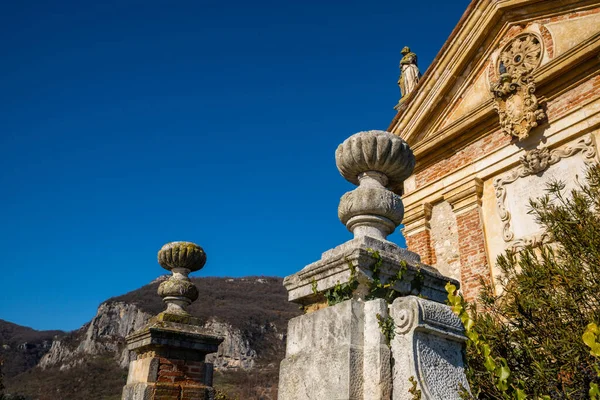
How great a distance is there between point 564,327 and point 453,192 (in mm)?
7523

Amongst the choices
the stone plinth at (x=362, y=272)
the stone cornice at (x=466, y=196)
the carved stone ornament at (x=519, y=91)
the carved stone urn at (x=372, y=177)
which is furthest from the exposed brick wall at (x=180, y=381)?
the carved stone ornament at (x=519, y=91)

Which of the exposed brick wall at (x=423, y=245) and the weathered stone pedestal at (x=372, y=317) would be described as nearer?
the weathered stone pedestal at (x=372, y=317)

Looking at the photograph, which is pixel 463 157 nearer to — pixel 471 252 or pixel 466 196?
pixel 466 196

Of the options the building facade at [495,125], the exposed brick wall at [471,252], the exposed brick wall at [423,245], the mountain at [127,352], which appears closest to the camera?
the building facade at [495,125]

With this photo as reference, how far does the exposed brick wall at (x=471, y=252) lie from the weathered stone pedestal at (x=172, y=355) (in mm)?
5543

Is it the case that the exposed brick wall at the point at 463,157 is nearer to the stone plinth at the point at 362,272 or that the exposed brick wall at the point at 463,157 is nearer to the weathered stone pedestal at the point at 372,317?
the weathered stone pedestal at the point at 372,317

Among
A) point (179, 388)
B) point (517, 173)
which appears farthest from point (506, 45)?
point (179, 388)

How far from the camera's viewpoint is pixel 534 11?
9984 mm

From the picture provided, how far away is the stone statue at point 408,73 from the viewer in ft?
43.3

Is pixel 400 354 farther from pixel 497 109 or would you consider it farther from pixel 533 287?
pixel 497 109

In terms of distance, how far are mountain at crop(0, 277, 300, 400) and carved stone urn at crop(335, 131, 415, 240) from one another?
39.7m

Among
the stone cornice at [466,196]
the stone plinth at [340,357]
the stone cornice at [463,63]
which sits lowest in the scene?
the stone plinth at [340,357]

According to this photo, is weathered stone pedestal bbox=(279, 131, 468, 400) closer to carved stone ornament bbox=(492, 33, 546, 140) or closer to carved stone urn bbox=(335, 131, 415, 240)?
carved stone urn bbox=(335, 131, 415, 240)

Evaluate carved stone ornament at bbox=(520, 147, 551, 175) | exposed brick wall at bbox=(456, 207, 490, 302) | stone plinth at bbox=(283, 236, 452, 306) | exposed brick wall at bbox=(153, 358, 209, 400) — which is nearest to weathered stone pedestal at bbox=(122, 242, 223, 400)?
exposed brick wall at bbox=(153, 358, 209, 400)
